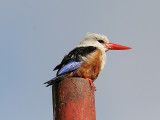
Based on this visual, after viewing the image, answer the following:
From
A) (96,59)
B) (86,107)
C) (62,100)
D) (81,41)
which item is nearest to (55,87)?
(62,100)

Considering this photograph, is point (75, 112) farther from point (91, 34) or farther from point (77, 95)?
point (91, 34)

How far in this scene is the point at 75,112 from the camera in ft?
10.9

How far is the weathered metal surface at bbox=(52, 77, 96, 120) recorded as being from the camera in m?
3.34

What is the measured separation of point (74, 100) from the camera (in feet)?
11.2

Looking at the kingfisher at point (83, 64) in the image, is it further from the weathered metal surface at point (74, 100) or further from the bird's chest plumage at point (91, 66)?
the weathered metal surface at point (74, 100)

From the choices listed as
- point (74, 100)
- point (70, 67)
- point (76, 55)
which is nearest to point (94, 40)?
point (76, 55)

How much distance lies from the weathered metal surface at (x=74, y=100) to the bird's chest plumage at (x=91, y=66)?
1.03 meters

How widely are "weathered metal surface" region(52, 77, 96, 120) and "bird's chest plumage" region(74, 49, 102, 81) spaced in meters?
1.03

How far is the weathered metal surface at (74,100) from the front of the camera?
11.0 ft

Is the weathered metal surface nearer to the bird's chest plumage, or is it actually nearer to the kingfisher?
the kingfisher

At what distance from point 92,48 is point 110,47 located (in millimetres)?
792

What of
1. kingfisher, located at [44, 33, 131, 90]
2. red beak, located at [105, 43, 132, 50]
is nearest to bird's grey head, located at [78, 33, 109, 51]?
red beak, located at [105, 43, 132, 50]

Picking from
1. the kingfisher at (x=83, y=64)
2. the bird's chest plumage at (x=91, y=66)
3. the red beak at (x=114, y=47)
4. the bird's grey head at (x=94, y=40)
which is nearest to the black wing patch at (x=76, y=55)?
the kingfisher at (x=83, y=64)

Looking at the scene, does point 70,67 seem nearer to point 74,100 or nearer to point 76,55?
point 76,55
